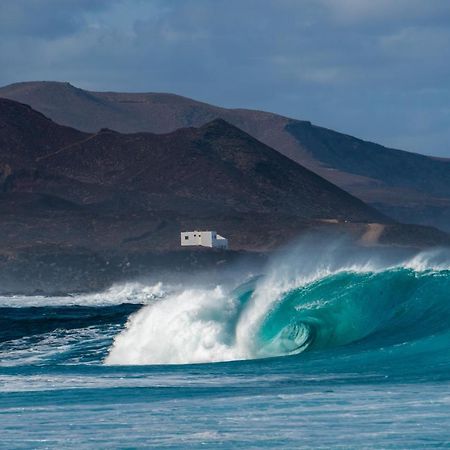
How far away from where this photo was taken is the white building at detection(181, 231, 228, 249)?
392ft

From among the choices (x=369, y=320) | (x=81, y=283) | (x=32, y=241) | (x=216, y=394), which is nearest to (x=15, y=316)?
(x=369, y=320)

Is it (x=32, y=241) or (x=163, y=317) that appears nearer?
(x=163, y=317)

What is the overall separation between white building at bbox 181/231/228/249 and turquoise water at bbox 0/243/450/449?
78.5 metres

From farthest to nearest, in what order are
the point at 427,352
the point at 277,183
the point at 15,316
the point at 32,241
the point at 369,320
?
the point at 277,183 < the point at 32,241 < the point at 15,316 < the point at 369,320 < the point at 427,352

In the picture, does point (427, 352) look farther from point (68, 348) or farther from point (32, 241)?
point (32, 241)

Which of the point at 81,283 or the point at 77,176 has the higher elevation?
the point at 77,176

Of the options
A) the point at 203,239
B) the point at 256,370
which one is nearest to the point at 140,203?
the point at 203,239

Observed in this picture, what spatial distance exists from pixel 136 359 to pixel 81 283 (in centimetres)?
7752

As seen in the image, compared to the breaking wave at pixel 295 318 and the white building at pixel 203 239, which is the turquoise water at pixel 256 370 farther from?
the white building at pixel 203 239

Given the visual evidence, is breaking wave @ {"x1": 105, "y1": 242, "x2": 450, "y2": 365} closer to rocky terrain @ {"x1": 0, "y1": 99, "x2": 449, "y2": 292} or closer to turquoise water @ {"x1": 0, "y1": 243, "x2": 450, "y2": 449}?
turquoise water @ {"x1": 0, "y1": 243, "x2": 450, "y2": 449}

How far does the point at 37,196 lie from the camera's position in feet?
470

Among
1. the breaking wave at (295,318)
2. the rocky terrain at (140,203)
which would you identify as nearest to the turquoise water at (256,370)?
the breaking wave at (295,318)

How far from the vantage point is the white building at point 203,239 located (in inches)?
4702

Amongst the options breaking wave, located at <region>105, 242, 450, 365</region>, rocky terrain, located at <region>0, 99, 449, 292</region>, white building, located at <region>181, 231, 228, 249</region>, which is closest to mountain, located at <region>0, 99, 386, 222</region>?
rocky terrain, located at <region>0, 99, 449, 292</region>
